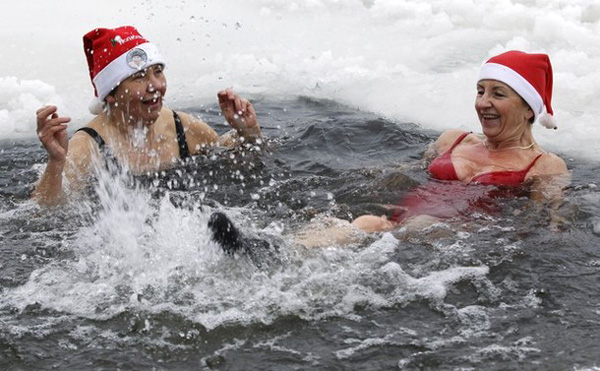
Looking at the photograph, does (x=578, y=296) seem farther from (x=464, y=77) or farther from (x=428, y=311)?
(x=464, y=77)

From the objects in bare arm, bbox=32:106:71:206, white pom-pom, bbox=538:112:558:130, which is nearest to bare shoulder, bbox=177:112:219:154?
bare arm, bbox=32:106:71:206

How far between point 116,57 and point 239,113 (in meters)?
0.94

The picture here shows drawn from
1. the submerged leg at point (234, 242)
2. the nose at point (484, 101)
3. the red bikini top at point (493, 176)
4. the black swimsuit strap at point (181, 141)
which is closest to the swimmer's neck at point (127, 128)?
the black swimsuit strap at point (181, 141)

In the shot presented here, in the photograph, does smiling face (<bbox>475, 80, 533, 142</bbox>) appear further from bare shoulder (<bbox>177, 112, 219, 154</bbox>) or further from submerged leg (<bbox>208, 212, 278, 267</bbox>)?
bare shoulder (<bbox>177, 112, 219, 154</bbox>)

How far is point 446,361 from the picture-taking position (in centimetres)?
337

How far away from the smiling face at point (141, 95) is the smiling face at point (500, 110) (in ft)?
6.54

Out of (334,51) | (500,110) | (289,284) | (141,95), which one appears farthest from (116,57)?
(334,51)

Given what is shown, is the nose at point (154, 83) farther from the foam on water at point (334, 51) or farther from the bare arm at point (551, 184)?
the bare arm at point (551, 184)

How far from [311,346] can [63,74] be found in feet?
19.2

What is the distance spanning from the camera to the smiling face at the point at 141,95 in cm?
523

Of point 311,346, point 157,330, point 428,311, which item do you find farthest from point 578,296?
point 157,330

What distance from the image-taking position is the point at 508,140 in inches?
209

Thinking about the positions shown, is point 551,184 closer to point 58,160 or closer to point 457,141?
point 457,141

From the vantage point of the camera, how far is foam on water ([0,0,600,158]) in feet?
24.4
